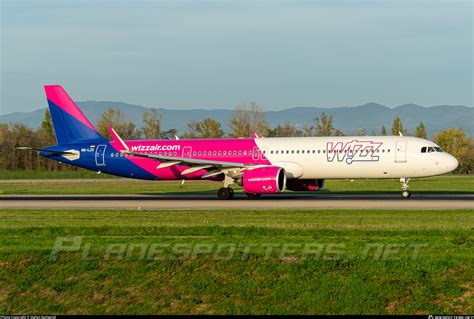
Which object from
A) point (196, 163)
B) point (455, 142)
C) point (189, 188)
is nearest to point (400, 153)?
point (196, 163)

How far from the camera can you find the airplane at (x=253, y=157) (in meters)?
43.7

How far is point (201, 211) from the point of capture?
3619 cm

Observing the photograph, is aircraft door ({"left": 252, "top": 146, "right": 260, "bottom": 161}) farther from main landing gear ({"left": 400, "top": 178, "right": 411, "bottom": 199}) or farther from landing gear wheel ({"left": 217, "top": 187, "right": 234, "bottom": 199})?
main landing gear ({"left": 400, "top": 178, "right": 411, "bottom": 199})

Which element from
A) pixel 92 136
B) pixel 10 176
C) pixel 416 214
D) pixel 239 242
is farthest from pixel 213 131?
pixel 239 242

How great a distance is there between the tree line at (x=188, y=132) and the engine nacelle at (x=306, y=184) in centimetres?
6701

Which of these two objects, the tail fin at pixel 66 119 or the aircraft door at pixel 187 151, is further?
the tail fin at pixel 66 119

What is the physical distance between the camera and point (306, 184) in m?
47.0

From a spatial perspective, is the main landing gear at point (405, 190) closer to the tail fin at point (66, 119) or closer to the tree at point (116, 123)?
the tail fin at point (66, 119)

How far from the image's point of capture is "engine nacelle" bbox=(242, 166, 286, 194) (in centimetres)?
4288

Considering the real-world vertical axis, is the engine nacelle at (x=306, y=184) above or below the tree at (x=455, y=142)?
below

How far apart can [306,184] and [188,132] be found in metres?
84.7

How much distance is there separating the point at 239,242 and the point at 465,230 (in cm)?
792

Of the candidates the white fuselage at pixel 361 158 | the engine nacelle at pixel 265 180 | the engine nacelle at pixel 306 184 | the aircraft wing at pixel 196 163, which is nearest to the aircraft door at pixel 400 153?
the white fuselage at pixel 361 158

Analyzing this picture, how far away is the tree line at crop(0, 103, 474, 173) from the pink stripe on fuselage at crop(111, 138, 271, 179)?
63482 millimetres
